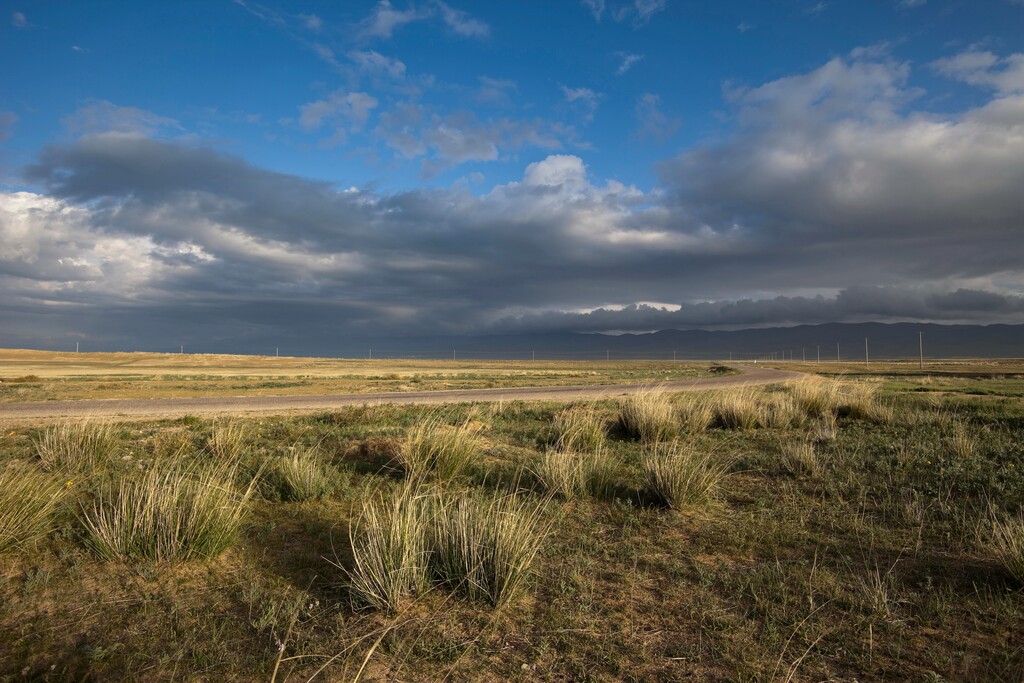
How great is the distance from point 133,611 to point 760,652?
5.07 metres

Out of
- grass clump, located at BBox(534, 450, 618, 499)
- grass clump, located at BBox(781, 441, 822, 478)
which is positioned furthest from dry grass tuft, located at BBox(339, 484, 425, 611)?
grass clump, located at BBox(781, 441, 822, 478)

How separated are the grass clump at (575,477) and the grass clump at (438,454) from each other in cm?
123

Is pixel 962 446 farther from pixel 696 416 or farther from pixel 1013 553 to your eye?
pixel 1013 553

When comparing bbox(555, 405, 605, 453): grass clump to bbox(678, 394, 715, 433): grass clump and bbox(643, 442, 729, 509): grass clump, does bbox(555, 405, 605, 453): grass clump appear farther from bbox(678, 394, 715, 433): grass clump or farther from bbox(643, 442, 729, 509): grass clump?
bbox(678, 394, 715, 433): grass clump

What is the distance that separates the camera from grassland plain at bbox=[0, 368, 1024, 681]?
4379 millimetres

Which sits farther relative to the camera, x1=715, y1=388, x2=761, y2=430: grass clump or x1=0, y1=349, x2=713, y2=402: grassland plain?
x1=0, y1=349, x2=713, y2=402: grassland plain

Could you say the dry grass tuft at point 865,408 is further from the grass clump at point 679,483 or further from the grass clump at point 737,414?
the grass clump at point 679,483

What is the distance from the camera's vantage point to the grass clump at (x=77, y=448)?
916cm

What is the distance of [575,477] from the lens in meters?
8.55

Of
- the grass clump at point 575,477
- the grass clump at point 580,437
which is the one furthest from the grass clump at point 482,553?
the grass clump at point 580,437

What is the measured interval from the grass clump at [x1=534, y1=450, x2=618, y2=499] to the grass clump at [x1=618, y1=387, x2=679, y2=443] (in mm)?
3579

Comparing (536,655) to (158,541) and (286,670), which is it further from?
(158,541)

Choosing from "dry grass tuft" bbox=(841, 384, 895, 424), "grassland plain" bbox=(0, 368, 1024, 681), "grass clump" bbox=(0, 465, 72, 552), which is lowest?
"grassland plain" bbox=(0, 368, 1024, 681)

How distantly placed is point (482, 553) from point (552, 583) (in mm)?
723
